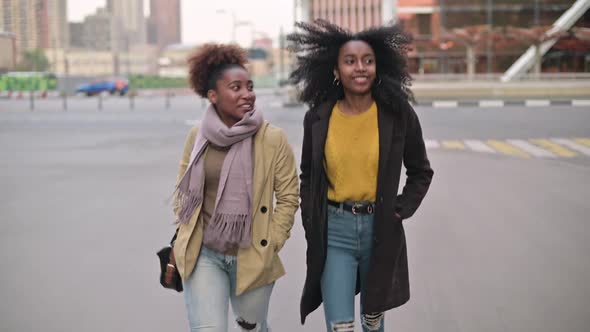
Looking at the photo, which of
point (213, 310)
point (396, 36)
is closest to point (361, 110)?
point (396, 36)

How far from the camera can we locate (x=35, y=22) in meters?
145

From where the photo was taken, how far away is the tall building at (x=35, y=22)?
12912cm

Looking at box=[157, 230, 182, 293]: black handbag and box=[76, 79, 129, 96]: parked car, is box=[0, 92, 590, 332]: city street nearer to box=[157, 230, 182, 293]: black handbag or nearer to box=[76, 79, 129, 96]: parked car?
box=[157, 230, 182, 293]: black handbag

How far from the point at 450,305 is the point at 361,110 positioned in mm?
2311

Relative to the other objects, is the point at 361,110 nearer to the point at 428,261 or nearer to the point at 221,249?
the point at 221,249

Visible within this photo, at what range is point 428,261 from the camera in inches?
285

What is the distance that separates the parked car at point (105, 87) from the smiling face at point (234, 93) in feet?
216

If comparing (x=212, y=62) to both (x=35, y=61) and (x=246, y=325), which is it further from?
(x=35, y=61)

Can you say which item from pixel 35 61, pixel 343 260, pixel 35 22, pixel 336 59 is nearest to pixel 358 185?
pixel 343 260

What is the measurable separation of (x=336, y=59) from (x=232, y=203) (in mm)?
873

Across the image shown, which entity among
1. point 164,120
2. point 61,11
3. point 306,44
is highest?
point 61,11

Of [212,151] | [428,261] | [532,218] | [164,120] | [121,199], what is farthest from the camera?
[164,120]

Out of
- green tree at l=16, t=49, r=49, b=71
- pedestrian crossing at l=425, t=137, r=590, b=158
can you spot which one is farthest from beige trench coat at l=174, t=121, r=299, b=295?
green tree at l=16, t=49, r=49, b=71

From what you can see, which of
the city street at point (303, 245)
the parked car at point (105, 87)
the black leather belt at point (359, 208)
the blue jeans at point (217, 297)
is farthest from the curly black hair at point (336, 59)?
the parked car at point (105, 87)
